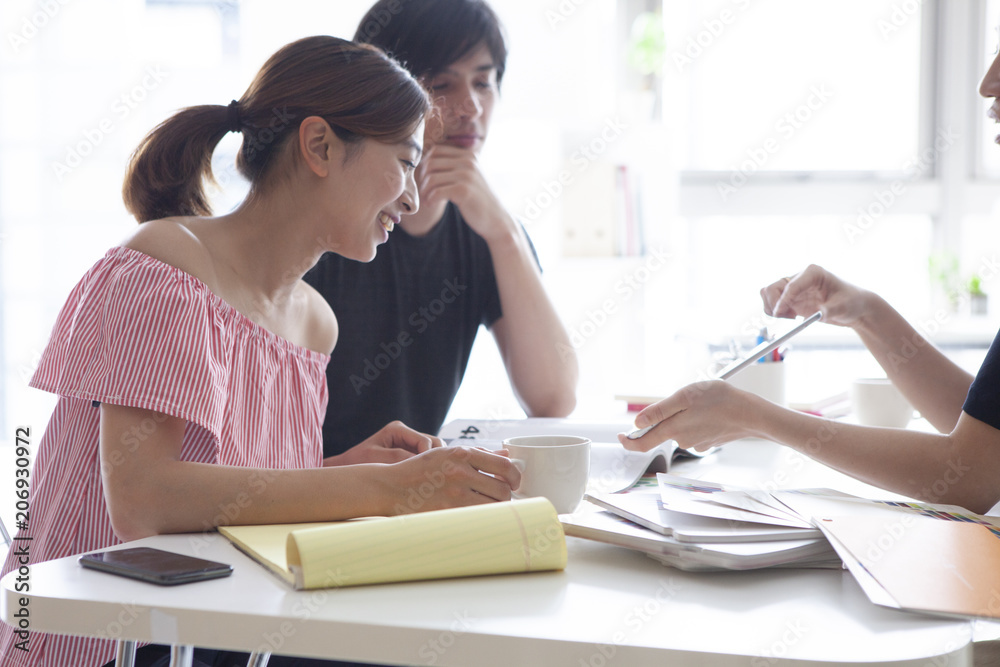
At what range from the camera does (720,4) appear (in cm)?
339

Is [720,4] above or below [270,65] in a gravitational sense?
above

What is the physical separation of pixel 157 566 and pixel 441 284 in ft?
3.52

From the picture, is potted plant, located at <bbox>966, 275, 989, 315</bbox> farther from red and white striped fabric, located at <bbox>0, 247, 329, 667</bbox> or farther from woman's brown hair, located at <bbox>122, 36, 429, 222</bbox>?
red and white striped fabric, located at <bbox>0, 247, 329, 667</bbox>

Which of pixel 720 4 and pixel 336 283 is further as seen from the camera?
pixel 720 4

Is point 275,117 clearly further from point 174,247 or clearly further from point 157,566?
point 157,566

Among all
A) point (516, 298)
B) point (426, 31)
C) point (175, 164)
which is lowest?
point (516, 298)

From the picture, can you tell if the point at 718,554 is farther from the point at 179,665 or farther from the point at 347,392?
the point at 347,392

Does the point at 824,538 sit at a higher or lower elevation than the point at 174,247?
lower

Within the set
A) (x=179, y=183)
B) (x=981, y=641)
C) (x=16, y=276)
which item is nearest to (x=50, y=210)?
(x=16, y=276)

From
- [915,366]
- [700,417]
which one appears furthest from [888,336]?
[700,417]

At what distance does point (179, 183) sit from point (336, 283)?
1.72ft

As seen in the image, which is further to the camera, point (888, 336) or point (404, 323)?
point (404, 323)

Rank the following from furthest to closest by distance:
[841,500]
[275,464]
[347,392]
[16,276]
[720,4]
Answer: [720,4], [16,276], [347,392], [275,464], [841,500]

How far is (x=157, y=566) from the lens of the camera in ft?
2.18
